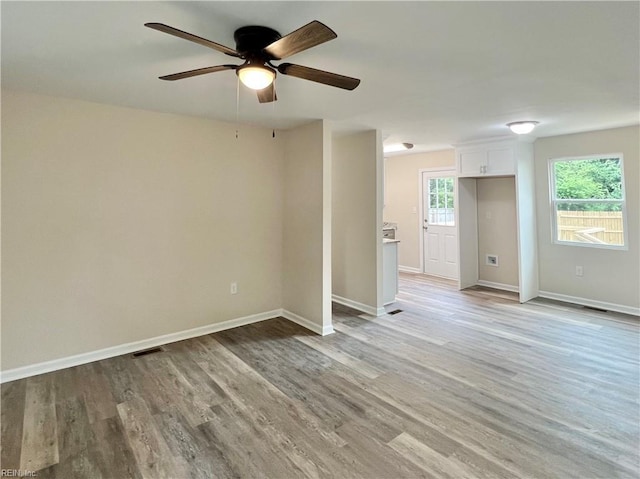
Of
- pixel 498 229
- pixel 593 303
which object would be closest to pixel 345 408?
pixel 593 303

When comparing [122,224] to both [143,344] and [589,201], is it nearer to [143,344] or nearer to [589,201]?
[143,344]

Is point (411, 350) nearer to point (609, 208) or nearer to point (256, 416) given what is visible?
point (256, 416)

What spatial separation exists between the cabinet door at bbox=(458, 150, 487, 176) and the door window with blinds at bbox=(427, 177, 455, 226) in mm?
863

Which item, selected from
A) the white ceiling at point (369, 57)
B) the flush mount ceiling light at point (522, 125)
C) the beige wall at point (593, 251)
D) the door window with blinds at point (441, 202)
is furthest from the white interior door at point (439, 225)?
the white ceiling at point (369, 57)

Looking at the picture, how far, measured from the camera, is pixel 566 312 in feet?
14.2

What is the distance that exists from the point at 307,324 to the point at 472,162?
12.0 ft

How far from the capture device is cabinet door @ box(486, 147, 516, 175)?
15.6ft

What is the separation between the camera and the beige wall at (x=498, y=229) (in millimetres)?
5422

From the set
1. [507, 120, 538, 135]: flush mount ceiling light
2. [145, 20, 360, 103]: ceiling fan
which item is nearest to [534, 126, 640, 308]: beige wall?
[507, 120, 538, 135]: flush mount ceiling light

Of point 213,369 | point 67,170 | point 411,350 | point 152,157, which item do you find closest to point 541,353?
point 411,350

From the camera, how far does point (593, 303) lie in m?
4.54

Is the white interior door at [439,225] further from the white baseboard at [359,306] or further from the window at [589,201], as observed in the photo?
the white baseboard at [359,306]

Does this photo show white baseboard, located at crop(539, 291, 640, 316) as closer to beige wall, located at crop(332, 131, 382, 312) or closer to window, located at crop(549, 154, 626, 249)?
window, located at crop(549, 154, 626, 249)

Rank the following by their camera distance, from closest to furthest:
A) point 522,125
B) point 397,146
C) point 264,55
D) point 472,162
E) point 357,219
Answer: point 264,55 < point 522,125 < point 357,219 < point 472,162 < point 397,146
